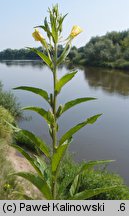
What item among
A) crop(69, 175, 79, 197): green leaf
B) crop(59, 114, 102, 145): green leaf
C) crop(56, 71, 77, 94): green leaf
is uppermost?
crop(56, 71, 77, 94): green leaf

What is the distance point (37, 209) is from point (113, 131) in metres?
8.46

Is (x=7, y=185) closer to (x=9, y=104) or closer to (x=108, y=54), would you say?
(x=9, y=104)

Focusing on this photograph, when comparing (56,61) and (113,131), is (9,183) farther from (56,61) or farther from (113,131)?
(113,131)

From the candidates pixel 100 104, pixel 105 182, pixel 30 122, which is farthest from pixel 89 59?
pixel 105 182

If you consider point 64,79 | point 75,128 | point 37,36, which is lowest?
point 75,128

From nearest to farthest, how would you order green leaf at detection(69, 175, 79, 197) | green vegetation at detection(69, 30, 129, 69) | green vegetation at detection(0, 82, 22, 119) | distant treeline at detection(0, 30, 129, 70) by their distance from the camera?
green leaf at detection(69, 175, 79, 197), green vegetation at detection(0, 82, 22, 119), green vegetation at detection(69, 30, 129, 69), distant treeline at detection(0, 30, 129, 70)

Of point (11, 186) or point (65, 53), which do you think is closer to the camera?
point (65, 53)

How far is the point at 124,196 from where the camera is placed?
4.67 meters

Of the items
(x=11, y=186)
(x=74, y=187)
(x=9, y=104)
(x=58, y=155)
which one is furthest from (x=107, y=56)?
(x=58, y=155)

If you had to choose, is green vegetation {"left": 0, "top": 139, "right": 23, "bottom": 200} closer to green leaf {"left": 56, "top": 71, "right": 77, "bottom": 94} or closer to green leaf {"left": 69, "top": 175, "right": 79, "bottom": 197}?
green leaf {"left": 69, "top": 175, "right": 79, "bottom": 197}

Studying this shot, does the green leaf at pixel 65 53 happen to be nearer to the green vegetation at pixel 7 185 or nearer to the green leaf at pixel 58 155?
the green leaf at pixel 58 155

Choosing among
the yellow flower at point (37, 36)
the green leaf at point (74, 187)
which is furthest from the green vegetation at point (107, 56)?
the yellow flower at point (37, 36)

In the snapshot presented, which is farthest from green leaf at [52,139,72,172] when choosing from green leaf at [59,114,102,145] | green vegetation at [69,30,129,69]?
green vegetation at [69,30,129,69]

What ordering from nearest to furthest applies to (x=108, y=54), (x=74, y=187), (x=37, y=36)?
(x=37, y=36) → (x=74, y=187) → (x=108, y=54)
